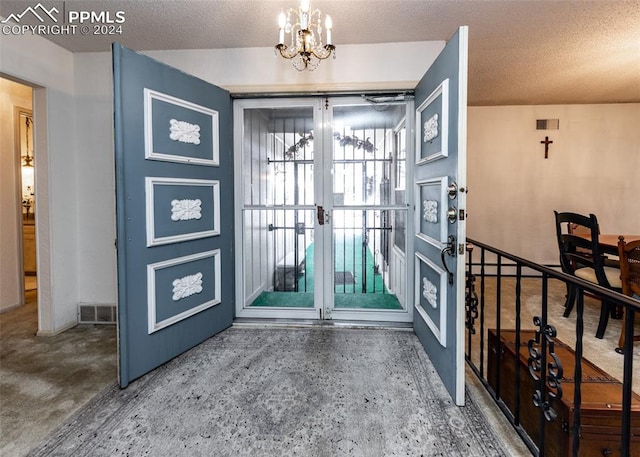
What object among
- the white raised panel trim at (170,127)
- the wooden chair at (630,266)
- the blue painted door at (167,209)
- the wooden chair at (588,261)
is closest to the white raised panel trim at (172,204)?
the blue painted door at (167,209)

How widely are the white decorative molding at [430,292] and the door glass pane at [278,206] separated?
112 cm

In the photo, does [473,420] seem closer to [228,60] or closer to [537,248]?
[228,60]

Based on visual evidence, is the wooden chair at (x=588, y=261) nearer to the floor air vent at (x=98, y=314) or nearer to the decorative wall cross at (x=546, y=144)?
the decorative wall cross at (x=546, y=144)

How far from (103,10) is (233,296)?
7.73 feet

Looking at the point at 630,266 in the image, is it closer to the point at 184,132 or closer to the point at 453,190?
the point at 453,190

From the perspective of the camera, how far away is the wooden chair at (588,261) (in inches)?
104

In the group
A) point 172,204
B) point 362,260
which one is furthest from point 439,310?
point 172,204

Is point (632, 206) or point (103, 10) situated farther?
point (632, 206)

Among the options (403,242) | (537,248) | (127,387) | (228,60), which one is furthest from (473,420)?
(537,248)

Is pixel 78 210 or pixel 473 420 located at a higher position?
pixel 78 210

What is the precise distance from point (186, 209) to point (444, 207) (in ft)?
5.72

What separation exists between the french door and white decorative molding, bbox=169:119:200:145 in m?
0.53

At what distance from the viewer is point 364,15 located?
2314 millimetres

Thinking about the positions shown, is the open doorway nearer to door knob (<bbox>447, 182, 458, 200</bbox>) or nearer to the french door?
the french door
